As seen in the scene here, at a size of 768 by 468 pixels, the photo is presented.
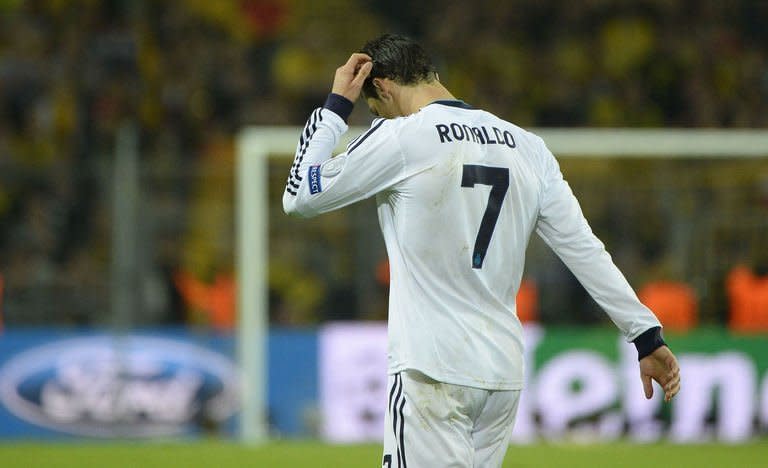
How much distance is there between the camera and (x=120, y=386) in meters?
9.79

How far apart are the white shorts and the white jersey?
0.11ft

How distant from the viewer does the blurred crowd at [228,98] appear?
9938 mm

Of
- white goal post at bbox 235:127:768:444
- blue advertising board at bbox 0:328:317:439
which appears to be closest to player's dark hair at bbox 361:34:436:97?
white goal post at bbox 235:127:768:444

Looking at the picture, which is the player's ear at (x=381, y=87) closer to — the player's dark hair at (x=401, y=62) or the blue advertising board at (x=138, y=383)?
the player's dark hair at (x=401, y=62)

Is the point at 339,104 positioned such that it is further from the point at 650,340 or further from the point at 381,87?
the point at 650,340

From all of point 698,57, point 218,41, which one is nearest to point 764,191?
point 698,57

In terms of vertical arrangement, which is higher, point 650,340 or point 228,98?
point 228,98

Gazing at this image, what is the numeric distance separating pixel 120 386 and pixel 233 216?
1.53 metres

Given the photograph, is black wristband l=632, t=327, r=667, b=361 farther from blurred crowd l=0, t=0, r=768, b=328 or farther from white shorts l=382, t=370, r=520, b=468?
blurred crowd l=0, t=0, r=768, b=328

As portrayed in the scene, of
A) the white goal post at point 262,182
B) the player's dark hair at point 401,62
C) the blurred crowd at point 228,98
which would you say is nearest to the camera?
the player's dark hair at point 401,62

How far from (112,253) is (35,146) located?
236 centimetres

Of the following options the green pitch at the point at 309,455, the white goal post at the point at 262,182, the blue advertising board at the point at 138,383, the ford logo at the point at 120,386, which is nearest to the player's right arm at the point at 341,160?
the green pitch at the point at 309,455

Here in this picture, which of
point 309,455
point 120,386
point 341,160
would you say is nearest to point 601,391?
point 309,455

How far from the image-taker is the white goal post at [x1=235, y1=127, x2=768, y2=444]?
944 cm
